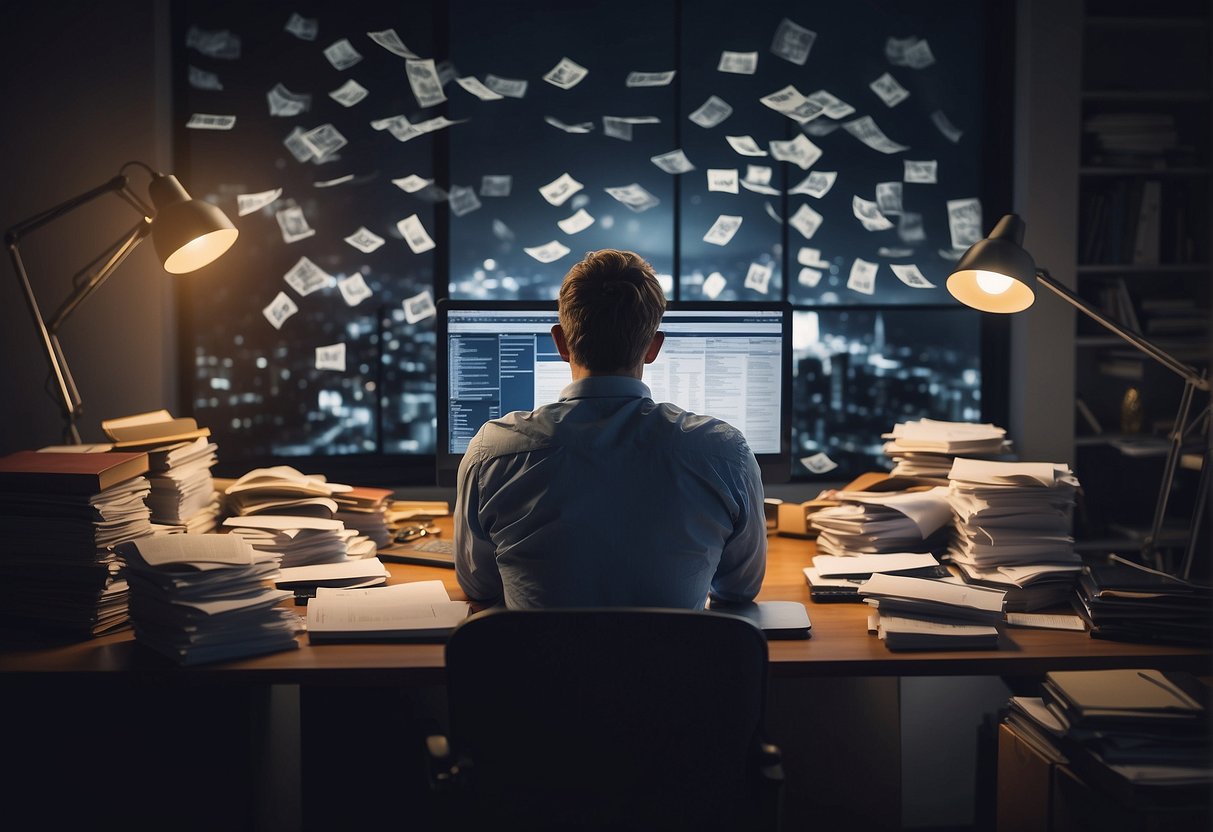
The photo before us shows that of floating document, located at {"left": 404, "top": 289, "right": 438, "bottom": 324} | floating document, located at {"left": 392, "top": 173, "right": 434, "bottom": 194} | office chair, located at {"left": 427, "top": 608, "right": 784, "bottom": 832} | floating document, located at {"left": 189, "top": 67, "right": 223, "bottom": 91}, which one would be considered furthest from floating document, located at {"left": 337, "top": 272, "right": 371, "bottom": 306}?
office chair, located at {"left": 427, "top": 608, "right": 784, "bottom": 832}

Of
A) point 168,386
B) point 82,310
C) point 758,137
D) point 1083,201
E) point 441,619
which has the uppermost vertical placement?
point 758,137

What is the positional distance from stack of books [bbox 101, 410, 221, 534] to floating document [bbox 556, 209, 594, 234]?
1512 millimetres

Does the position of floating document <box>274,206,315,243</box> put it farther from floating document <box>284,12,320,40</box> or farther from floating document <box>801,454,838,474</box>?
floating document <box>801,454,838,474</box>

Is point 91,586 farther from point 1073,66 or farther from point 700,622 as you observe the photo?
point 1073,66

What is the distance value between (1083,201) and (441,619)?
2.65 metres

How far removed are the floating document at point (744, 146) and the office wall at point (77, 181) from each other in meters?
1.76

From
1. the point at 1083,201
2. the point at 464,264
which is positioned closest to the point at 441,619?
the point at 464,264

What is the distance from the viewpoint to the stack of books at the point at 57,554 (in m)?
1.63

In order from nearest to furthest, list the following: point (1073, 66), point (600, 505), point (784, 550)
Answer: point (600, 505)
point (784, 550)
point (1073, 66)

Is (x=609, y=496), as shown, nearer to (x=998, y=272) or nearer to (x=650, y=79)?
(x=998, y=272)

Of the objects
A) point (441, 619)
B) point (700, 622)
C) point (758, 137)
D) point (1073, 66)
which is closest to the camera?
point (700, 622)

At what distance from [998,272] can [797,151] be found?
1.50 meters

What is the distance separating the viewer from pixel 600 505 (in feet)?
4.71

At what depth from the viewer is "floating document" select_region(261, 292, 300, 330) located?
10.2 ft
